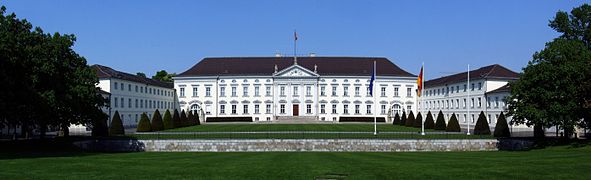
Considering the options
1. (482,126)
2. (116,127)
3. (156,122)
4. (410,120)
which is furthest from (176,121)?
(482,126)

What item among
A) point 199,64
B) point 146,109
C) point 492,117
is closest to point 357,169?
point 492,117

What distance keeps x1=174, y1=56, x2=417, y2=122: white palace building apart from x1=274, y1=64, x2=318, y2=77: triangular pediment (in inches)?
6.4

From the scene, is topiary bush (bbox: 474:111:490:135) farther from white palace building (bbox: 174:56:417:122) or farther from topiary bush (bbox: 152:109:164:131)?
white palace building (bbox: 174:56:417:122)

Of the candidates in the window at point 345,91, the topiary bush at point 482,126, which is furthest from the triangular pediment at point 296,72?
the topiary bush at point 482,126

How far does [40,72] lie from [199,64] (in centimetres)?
5954

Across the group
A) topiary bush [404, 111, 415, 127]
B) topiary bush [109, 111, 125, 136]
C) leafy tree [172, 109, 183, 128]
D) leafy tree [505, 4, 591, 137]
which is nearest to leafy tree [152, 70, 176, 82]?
leafy tree [172, 109, 183, 128]

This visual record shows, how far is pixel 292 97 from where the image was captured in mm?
80125

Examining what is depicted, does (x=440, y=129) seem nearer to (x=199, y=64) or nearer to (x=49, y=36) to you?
(x=49, y=36)

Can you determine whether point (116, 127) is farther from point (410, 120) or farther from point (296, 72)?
point (296, 72)

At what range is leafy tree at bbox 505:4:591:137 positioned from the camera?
26297 mm

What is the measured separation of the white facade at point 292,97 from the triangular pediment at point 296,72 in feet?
3.33

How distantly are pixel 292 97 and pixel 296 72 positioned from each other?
4.13 meters

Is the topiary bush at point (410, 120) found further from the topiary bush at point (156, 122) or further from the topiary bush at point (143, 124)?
the topiary bush at point (143, 124)

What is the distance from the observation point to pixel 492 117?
56.8 metres
